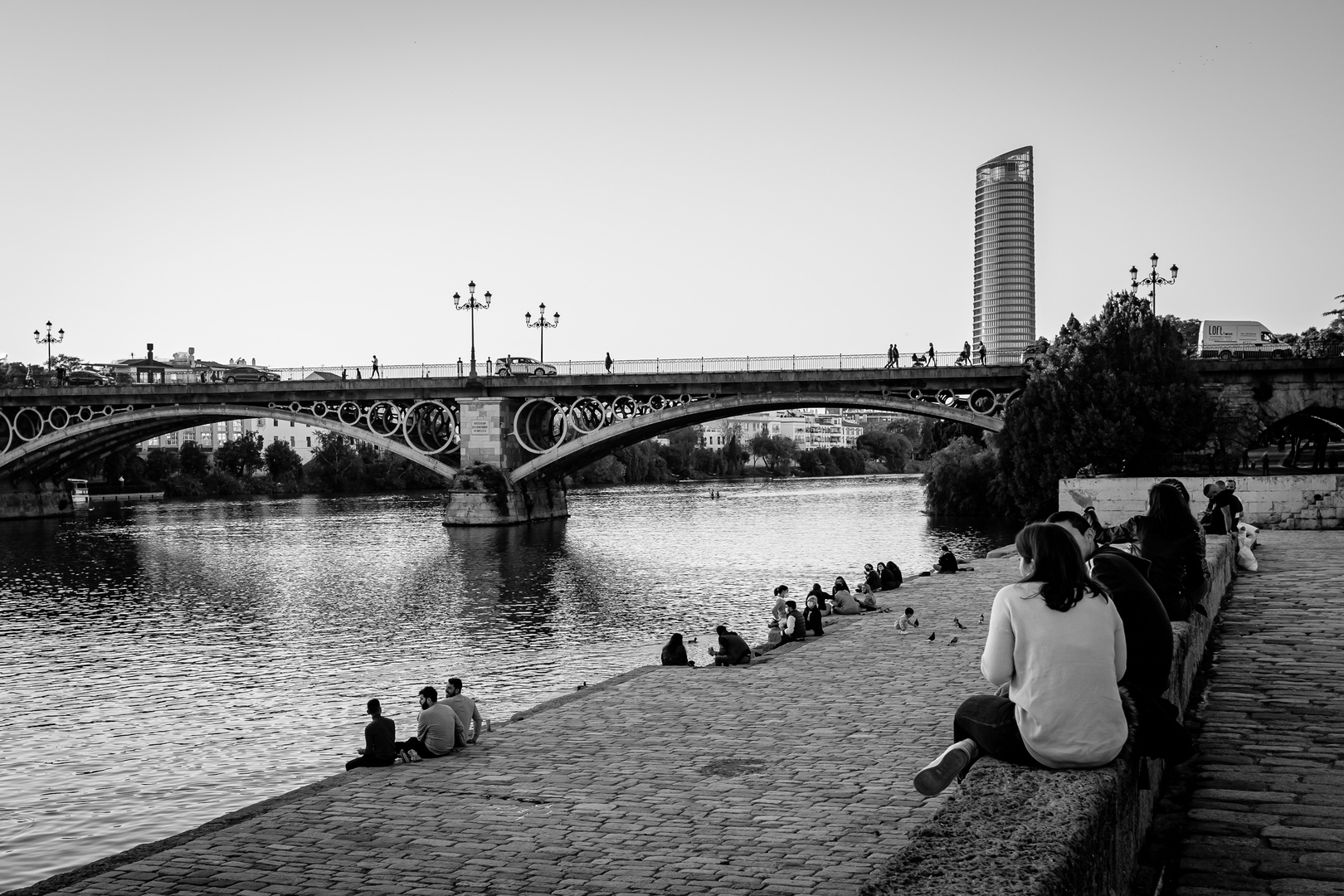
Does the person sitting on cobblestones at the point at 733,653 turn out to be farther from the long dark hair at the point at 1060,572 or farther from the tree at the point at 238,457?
the tree at the point at 238,457

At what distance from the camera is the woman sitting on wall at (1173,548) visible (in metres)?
8.99

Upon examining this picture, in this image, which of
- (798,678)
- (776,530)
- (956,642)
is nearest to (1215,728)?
(798,678)

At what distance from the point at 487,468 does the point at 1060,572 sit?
4766 cm

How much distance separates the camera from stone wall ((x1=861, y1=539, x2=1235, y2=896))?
3545 mm

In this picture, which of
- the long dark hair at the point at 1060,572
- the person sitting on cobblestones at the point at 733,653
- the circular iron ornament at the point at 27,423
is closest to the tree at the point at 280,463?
the circular iron ornament at the point at 27,423

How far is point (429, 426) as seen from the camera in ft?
179

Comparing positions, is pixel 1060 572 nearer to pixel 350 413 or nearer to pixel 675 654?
pixel 675 654

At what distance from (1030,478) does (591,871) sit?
119ft

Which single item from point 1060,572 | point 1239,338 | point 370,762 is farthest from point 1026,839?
point 1239,338

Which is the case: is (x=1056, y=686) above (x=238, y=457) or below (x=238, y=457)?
above

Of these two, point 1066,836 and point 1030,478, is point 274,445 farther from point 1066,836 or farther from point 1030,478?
point 1066,836

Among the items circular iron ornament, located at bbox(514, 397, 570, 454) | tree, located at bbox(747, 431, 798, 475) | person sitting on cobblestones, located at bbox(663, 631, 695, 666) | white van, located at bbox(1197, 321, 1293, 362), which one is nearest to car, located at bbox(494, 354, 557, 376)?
circular iron ornament, located at bbox(514, 397, 570, 454)

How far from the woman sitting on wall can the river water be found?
8.02 metres

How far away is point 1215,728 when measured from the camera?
7.86m
